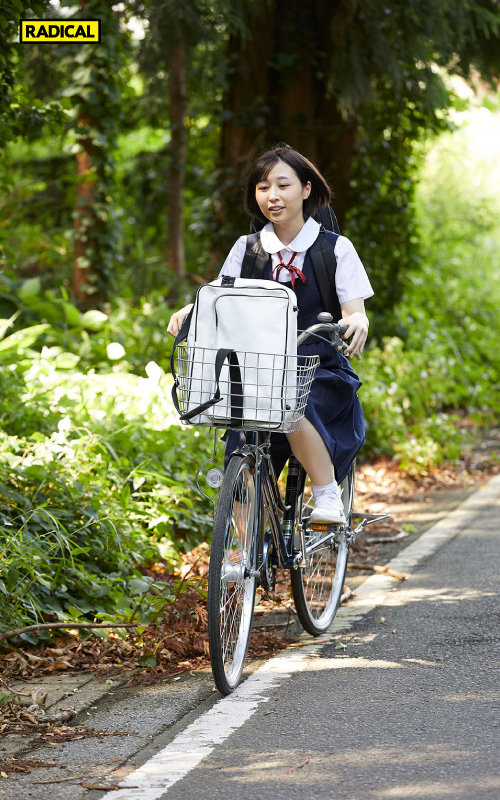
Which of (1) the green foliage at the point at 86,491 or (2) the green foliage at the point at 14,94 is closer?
(1) the green foliage at the point at 86,491

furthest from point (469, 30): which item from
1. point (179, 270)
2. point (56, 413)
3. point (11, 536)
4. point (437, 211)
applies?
point (437, 211)

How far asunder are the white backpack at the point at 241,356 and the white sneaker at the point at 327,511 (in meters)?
0.76

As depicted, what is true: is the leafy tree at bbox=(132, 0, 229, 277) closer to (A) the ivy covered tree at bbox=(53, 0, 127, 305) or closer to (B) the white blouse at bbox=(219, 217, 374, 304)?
(A) the ivy covered tree at bbox=(53, 0, 127, 305)

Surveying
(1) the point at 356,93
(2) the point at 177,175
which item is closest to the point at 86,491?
(1) the point at 356,93

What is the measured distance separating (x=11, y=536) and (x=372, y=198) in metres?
7.74

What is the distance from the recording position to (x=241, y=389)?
3.75 metres

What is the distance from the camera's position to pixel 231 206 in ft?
33.7

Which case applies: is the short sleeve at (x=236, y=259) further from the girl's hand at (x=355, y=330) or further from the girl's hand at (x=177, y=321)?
the girl's hand at (x=355, y=330)

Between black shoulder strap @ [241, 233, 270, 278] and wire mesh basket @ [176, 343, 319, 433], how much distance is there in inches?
25.7

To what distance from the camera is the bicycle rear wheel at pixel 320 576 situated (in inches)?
178

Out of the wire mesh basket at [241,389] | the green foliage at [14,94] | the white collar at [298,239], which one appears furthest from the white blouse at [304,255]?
the green foliage at [14,94]

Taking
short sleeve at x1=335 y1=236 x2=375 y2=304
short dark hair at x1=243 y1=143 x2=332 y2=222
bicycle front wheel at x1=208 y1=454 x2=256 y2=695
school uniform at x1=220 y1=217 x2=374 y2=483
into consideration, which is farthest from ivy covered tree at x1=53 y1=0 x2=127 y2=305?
bicycle front wheel at x1=208 y1=454 x2=256 y2=695

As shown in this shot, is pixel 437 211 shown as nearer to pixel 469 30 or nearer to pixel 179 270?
pixel 179 270

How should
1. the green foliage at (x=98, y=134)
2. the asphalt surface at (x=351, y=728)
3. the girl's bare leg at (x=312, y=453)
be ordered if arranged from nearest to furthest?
the asphalt surface at (x=351, y=728) → the girl's bare leg at (x=312, y=453) → the green foliage at (x=98, y=134)
